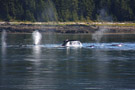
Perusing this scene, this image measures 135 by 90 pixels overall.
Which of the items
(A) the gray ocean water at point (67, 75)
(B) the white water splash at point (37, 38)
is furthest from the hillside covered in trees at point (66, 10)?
(A) the gray ocean water at point (67, 75)

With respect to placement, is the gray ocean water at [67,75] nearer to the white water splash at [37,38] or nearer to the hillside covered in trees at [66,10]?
the white water splash at [37,38]

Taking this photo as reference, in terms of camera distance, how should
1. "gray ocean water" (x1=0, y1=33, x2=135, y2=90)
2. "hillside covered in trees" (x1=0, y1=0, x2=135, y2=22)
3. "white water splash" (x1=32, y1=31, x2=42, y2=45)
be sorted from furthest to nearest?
1. "hillside covered in trees" (x1=0, y1=0, x2=135, y2=22)
2. "white water splash" (x1=32, y1=31, x2=42, y2=45)
3. "gray ocean water" (x1=0, y1=33, x2=135, y2=90)

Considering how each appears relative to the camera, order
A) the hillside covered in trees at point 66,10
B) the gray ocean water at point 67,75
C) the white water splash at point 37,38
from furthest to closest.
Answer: the hillside covered in trees at point 66,10 < the white water splash at point 37,38 < the gray ocean water at point 67,75

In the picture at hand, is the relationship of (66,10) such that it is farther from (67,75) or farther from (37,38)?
(67,75)

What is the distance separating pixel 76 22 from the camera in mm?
153250

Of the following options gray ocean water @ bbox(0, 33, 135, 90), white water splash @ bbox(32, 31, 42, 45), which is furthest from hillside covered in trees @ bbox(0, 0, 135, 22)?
gray ocean water @ bbox(0, 33, 135, 90)

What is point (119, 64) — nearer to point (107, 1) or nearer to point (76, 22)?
point (76, 22)

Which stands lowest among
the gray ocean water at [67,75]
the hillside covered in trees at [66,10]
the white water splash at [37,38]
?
the gray ocean water at [67,75]

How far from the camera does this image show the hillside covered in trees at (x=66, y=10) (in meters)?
154

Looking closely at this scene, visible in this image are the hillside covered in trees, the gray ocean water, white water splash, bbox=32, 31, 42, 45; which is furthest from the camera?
the hillside covered in trees

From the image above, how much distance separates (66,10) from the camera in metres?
156

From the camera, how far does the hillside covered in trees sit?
154 m

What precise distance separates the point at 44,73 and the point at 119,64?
345 inches

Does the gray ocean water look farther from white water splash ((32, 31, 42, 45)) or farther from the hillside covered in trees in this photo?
the hillside covered in trees
